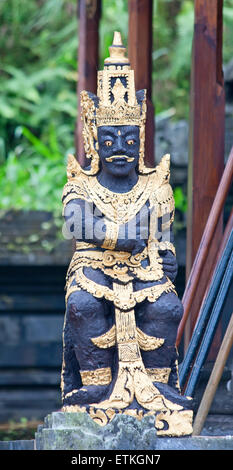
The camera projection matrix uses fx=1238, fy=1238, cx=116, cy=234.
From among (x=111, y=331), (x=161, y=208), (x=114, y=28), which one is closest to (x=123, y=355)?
(x=111, y=331)

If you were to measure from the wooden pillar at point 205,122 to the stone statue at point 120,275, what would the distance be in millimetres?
1859

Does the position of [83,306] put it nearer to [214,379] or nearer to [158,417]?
[158,417]

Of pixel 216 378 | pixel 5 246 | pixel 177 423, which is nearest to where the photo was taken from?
pixel 177 423

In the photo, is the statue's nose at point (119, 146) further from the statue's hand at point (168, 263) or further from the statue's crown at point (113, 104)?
the statue's hand at point (168, 263)

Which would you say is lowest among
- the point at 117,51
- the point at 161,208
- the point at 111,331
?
the point at 111,331

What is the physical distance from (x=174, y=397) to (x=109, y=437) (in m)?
0.48

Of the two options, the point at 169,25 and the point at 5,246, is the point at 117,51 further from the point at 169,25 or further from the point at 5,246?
the point at 169,25

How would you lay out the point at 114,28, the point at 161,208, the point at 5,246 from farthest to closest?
1. the point at 114,28
2. the point at 5,246
3. the point at 161,208

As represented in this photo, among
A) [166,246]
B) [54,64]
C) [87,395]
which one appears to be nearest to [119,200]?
[166,246]

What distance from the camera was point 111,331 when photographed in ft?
20.9

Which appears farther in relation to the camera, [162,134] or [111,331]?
[162,134]

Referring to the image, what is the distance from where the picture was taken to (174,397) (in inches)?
250

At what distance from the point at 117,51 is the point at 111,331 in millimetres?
1500

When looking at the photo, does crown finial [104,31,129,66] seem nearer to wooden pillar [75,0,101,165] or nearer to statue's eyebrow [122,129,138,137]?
statue's eyebrow [122,129,138,137]
